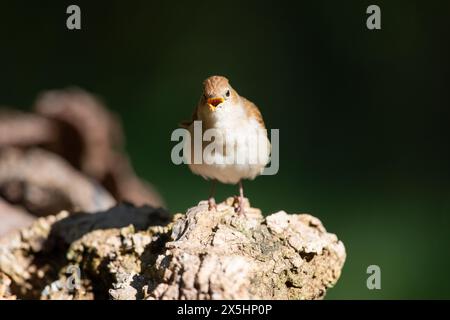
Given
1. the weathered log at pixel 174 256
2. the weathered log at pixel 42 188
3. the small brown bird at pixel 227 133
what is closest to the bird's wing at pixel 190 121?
the small brown bird at pixel 227 133

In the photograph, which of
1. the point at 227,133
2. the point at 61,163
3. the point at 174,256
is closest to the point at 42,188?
the point at 61,163

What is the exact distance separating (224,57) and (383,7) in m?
1.50

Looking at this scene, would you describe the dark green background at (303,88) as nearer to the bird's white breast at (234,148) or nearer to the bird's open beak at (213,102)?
the bird's white breast at (234,148)

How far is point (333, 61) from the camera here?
5508 mm

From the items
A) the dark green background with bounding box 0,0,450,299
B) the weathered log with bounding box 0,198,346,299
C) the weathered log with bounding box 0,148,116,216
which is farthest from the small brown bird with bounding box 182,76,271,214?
the dark green background with bounding box 0,0,450,299

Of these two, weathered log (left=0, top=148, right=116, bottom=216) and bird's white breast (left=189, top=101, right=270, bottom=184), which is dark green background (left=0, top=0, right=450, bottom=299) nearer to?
weathered log (left=0, top=148, right=116, bottom=216)

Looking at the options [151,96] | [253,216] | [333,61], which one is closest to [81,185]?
[253,216]

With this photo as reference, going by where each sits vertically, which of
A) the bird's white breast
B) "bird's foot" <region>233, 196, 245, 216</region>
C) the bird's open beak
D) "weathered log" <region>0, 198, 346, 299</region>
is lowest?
"weathered log" <region>0, 198, 346, 299</region>

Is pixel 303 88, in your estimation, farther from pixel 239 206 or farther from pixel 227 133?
pixel 239 206

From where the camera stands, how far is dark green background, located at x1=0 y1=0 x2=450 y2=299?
4273 millimetres

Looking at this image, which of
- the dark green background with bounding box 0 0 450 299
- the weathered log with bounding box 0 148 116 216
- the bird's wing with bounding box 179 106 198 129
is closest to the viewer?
the bird's wing with bounding box 179 106 198 129

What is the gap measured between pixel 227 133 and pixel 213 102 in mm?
129
